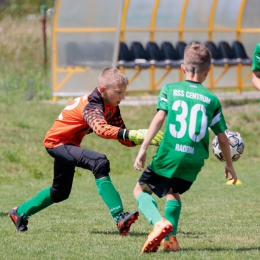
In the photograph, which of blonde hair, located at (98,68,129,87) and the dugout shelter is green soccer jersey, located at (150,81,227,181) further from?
the dugout shelter

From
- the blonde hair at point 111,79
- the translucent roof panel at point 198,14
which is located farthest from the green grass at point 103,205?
the translucent roof panel at point 198,14

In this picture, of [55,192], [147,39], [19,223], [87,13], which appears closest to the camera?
[55,192]

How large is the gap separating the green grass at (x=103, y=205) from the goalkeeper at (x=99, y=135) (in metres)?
0.24

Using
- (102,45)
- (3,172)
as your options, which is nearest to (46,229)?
(3,172)

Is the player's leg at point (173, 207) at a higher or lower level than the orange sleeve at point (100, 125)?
lower

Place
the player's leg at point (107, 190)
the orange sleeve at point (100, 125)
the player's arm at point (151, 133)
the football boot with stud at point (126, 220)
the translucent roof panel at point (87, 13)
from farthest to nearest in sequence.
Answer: the translucent roof panel at point (87, 13)
the player's leg at point (107, 190)
the football boot with stud at point (126, 220)
the orange sleeve at point (100, 125)
the player's arm at point (151, 133)

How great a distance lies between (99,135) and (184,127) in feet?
2.80

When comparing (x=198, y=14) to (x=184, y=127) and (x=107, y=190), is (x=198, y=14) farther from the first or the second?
(x=184, y=127)

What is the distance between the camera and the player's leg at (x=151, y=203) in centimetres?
524

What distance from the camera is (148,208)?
5516 millimetres

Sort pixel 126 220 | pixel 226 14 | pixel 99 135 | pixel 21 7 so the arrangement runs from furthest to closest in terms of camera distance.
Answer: pixel 21 7 < pixel 226 14 < pixel 126 220 < pixel 99 135

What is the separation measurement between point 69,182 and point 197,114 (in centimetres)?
179

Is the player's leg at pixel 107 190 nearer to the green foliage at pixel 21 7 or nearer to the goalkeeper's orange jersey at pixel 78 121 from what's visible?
the goalkeeper's orange jersey at pixel 78 121

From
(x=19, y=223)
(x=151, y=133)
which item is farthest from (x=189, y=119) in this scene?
(x=19, y=223)
